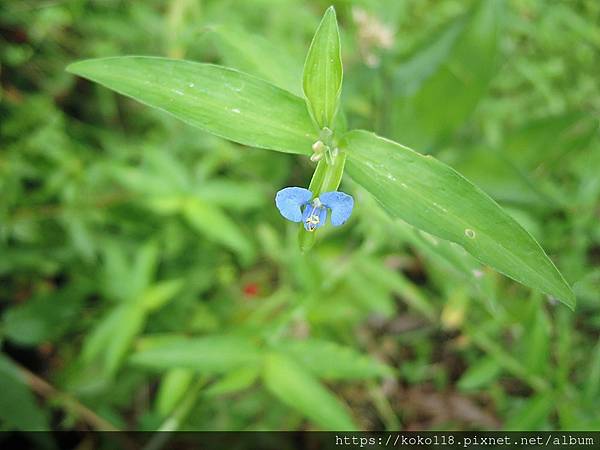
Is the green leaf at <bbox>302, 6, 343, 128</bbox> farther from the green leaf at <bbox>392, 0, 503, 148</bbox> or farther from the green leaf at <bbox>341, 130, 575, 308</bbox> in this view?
the green leaf at <bbox>392, 0, 503, 148</bbox>

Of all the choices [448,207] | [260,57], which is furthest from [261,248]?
[448,207]

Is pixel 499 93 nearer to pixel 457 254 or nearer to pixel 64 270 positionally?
pixel 457 254

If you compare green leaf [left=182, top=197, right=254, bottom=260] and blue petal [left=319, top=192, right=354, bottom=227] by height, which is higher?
green leaf [left=182, top=197, right=254, bottom=260]

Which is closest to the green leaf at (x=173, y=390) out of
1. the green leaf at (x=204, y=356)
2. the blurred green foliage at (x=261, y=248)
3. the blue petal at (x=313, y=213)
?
the blurred green foliage at (x=261, y=248)

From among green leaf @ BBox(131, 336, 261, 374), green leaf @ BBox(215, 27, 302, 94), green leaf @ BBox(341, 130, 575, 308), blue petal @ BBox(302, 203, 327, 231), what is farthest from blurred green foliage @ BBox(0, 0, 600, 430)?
blue petal @ BBox(302, 203, 327, 231)

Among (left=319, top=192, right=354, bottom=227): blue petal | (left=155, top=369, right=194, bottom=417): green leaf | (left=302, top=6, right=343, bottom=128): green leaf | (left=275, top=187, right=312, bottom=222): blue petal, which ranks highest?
(left=302, top=6, right=343, bottom=128): green leaf

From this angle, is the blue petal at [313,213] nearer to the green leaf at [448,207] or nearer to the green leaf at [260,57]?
the green leaf at [448,207]

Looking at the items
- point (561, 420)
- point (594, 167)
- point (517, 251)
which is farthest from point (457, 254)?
point (594, 167)
